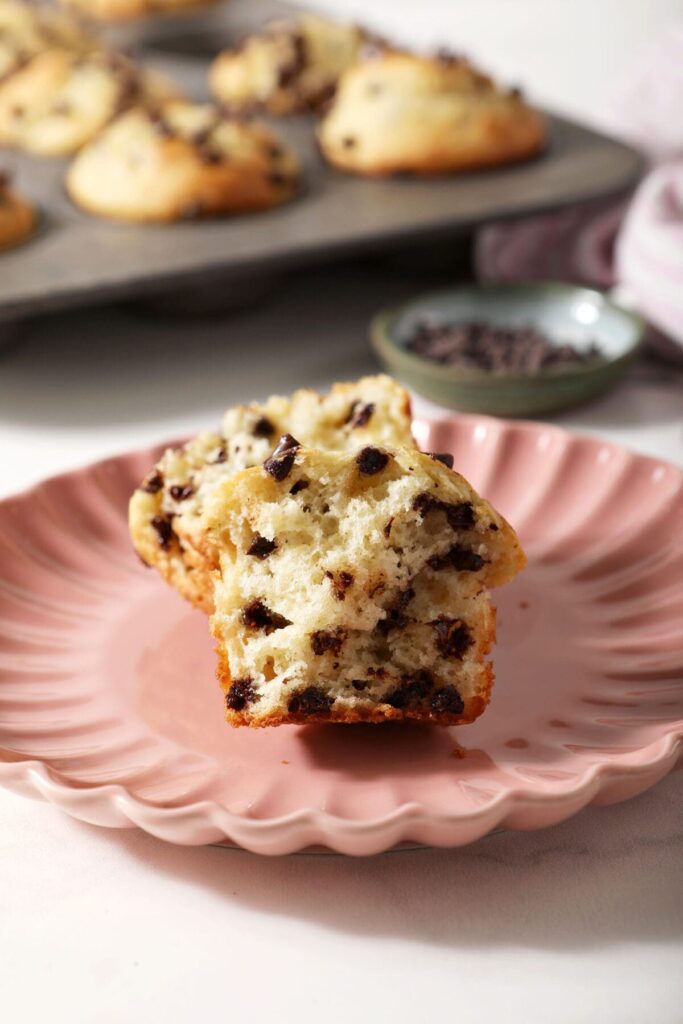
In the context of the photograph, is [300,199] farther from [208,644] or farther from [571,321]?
[208,644]

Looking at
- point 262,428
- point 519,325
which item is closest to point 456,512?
point 262,428

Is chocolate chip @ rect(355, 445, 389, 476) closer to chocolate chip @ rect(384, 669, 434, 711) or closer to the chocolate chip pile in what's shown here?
chocolate chip @ rect(384, 669, 434, 711)

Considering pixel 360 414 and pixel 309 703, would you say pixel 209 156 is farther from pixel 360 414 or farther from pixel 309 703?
pixel 309 703

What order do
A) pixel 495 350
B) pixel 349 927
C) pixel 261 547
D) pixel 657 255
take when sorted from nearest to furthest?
pixel 349 927
pixel 261 547
pixel 495 350
pixel 657 255

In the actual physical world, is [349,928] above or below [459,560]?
below

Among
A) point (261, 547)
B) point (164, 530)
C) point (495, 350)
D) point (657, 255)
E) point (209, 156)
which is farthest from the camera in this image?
point (209, 156)

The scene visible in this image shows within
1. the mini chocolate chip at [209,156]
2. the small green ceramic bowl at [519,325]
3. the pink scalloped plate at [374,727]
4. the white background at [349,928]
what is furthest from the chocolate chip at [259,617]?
the mini chocolate chip at [209,156]
